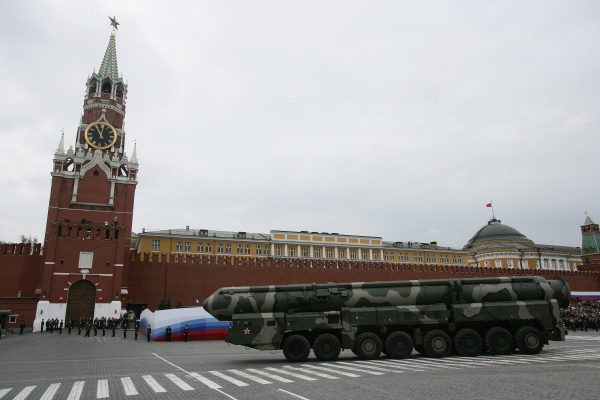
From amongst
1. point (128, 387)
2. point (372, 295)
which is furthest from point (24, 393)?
point (372, 295)

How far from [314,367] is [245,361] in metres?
3.66

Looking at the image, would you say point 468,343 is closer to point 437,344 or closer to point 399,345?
point 437,344

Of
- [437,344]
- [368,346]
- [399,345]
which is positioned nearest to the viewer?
[368,346]

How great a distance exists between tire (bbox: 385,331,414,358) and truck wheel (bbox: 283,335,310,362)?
318 centimetres

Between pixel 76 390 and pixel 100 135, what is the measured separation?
42.8 m

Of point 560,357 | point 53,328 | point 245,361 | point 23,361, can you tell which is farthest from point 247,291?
point 53,328

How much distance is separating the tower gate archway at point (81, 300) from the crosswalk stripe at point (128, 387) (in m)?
28.7

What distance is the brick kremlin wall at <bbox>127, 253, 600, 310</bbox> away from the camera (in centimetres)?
4103

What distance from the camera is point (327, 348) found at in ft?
53.9

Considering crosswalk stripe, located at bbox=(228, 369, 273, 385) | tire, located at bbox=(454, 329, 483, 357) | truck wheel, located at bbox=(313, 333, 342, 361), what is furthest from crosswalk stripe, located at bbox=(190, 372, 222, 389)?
tire, located at bbox=(454, 329, 483, 357)

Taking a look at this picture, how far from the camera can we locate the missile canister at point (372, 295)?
17328 mm

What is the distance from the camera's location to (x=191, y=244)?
61.1 meters

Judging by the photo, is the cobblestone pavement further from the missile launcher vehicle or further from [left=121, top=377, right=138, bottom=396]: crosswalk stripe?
the missile launcher vehicle

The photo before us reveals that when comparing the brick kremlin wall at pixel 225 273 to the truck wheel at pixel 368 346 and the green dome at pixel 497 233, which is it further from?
the green dome at pixel 497 233
